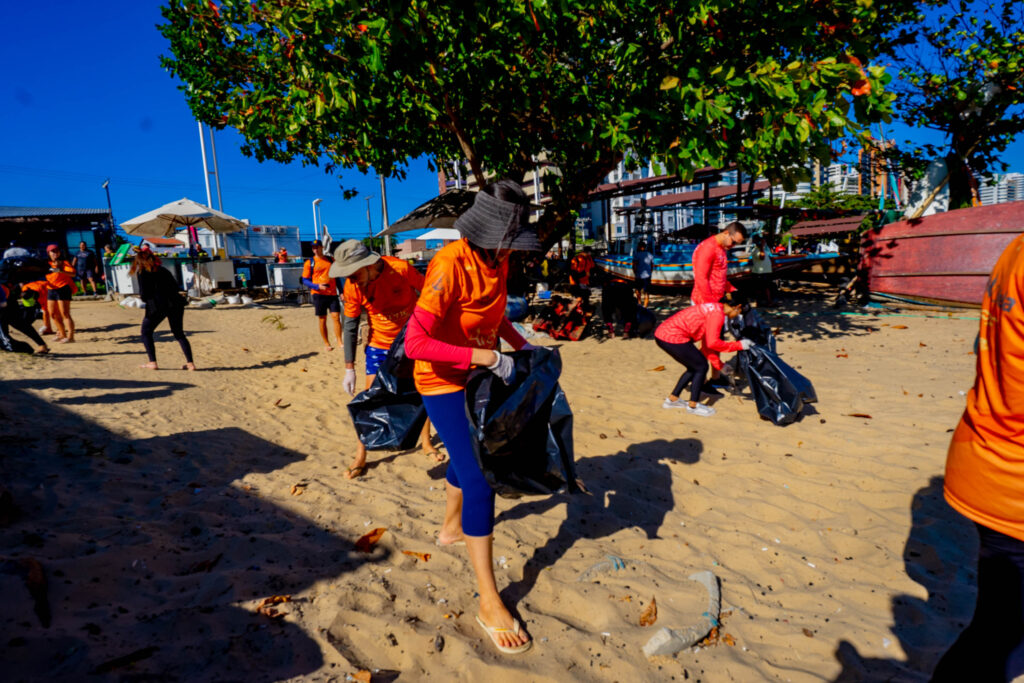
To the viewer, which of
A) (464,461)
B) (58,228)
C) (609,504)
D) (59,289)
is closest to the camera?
(464,461)

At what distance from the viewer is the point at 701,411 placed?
5.54m

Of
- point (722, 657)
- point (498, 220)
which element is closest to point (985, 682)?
point (722, 657)

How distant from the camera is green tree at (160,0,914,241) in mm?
4738

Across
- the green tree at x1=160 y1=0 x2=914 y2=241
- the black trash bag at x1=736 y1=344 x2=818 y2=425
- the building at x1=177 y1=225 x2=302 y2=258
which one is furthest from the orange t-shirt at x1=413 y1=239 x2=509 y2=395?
the building at x1=177 y1=225 x2=302 y2=258

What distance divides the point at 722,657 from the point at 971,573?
5.29 feet

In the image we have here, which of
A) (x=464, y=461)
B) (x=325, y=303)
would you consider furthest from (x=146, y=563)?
(x=325, y=303)

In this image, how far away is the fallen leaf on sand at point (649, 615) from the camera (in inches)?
98.6

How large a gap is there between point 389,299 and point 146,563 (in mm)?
2300

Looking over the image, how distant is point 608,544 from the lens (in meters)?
3.17

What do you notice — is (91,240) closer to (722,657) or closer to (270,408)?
(270,408)

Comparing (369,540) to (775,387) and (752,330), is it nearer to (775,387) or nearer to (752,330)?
(775,387)

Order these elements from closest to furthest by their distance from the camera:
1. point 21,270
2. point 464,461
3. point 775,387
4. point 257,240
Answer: point 464,461
point 775,387
point 21,270
point 257,240

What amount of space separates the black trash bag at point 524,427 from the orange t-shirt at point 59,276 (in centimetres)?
1066

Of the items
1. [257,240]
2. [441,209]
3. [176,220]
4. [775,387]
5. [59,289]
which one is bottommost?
[775,387]
